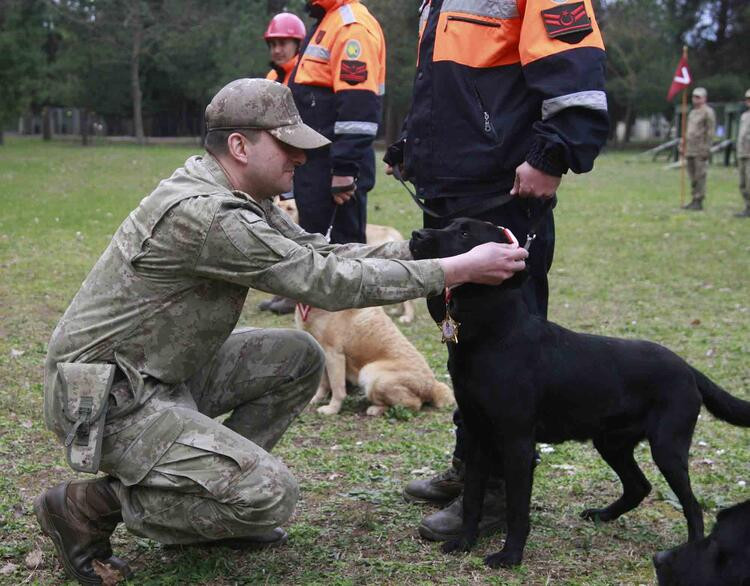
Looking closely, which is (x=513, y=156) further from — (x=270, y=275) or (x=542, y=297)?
(x=270, y=275)

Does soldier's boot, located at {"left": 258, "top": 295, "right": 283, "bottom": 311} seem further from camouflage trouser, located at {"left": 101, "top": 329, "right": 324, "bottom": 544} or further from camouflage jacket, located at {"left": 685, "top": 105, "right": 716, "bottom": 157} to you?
camouflage jacket, located at {"left": 685, "top": 105, "right": 716, "bottom": 157}

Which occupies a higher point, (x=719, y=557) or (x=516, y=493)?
(x=719, y=557)

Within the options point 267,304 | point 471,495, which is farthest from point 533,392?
point 267,304

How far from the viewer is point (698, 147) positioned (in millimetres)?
16031

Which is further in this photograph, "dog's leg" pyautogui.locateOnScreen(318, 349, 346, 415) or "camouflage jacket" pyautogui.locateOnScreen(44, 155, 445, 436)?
"dog's leg" pyautogui.locateOnScreen(318, 349, 346, 415)

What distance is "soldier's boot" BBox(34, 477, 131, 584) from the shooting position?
3111mm

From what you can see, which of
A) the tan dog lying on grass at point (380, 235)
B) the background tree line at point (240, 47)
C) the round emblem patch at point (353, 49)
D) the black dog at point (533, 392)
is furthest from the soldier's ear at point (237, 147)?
the background tree line at point (240, 47)

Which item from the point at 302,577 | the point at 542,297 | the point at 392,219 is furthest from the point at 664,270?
the point at 302,577

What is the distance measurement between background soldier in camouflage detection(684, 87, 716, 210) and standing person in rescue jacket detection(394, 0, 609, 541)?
13499 millimetres

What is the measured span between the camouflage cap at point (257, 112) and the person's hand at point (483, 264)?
0.62 meters

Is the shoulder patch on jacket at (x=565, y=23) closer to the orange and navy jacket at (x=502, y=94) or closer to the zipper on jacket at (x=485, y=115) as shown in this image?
the orange and navy jacket at (x=502, y=94)

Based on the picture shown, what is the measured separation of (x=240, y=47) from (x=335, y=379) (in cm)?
3220

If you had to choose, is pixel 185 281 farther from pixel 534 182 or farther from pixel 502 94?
pixel 502 94

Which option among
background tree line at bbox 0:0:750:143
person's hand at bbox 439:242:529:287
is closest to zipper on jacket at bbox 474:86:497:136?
person's hand at bbox 439:242:529:287
